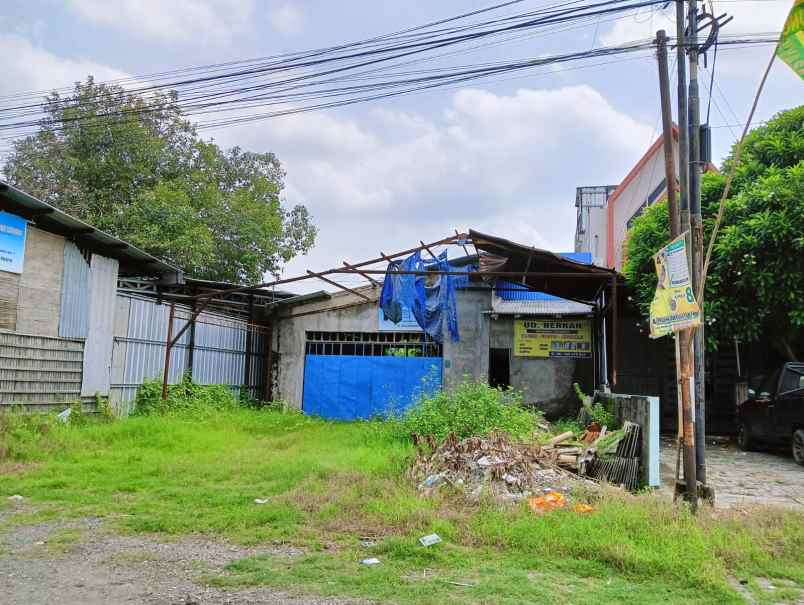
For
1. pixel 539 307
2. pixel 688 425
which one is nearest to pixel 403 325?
pixel 539 307

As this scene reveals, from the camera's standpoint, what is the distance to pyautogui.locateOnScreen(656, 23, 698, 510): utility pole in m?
5.75

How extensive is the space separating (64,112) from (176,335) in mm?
9680

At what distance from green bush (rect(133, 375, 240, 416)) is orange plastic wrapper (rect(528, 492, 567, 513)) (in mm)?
8406

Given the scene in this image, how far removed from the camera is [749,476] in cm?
845

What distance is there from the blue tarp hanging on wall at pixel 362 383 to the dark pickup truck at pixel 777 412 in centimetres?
684

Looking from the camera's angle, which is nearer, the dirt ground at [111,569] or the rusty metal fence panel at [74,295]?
the dirt ground at [111,569]

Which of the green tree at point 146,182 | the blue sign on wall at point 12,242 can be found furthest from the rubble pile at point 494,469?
the green tree at point 146,182

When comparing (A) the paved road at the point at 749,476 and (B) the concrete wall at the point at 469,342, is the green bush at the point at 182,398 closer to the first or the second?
(B) the concrete wall at the point at 469,342

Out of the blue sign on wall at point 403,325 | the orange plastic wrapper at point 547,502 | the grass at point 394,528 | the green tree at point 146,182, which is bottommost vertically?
the grass at point 394,528

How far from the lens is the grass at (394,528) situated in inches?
159

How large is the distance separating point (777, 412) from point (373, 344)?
9.32 metres

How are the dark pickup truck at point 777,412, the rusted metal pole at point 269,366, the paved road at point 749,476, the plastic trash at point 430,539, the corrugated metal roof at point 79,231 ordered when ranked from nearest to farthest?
the plastic trash at point 430,539 < the paved road at point 749,476 < the corrugated metal roof at point 79,231 < the dark pickup truck at point 777,412 < the rusted metal pole at point 269,366

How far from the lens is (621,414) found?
901cm

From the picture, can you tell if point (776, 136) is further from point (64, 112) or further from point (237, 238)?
point (64, 112)
